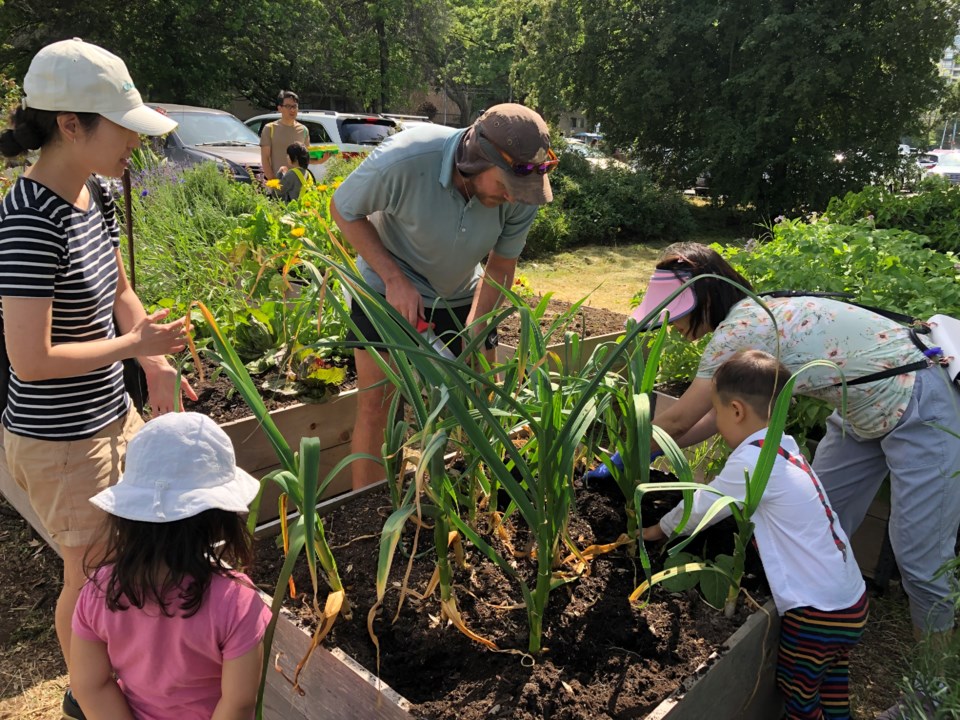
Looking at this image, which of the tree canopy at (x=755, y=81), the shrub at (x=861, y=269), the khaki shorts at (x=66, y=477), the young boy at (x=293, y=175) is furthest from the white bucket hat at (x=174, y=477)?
the tree canopy at (x=755, y=81)

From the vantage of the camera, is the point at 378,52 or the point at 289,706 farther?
the point at 378,52

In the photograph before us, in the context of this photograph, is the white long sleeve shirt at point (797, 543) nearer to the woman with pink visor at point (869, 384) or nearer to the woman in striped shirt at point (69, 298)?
the woman with pink visor at point (869, 384)

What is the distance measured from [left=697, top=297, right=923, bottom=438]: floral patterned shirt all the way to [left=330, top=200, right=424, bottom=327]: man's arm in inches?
32.7

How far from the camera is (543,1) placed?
12820mm

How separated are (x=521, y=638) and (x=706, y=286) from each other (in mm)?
1091

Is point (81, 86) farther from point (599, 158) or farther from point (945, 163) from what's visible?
point (945, 163)

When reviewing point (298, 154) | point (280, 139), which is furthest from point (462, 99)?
point (298, 154)

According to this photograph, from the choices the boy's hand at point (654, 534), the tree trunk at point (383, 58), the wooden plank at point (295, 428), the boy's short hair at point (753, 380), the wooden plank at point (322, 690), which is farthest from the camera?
the tree trunk at point (383, 58)

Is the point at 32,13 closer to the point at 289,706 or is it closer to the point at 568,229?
the point at 568,229

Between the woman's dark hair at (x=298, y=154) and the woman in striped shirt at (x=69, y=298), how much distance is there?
14.1 ft

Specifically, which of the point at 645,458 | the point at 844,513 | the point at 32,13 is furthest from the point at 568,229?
the point at 32,13

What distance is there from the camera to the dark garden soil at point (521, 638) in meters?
1.34

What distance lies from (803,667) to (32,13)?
19030mm

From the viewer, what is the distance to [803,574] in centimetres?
155
